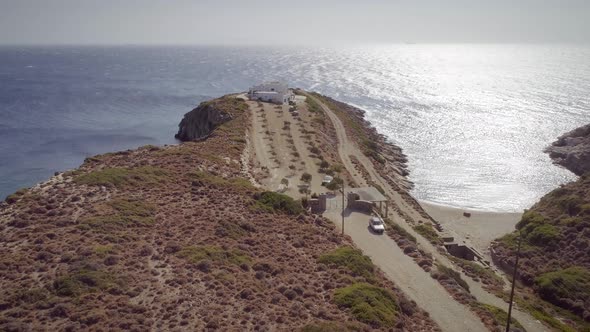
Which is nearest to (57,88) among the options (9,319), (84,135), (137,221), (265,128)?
(84,135)

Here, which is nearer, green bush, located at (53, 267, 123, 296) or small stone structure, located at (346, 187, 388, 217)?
green bush, located at (53, 267, 123, 296)

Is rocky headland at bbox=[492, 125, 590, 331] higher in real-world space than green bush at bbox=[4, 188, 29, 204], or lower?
lower

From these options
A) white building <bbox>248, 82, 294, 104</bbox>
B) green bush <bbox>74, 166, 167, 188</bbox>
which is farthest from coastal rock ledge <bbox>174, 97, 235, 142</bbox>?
green bush <bbox>74, 166, 167, 188</bbox>

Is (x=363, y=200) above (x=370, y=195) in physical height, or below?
below

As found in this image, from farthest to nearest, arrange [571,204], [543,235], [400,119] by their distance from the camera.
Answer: [400,119], [571,204], [543,235]

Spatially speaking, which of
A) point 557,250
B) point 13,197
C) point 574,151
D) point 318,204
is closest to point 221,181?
point 318,204

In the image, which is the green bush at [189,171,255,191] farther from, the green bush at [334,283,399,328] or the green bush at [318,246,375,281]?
the green bush at [334,283,399,328]

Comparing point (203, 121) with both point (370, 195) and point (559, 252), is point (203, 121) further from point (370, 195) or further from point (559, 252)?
point (559, 252)

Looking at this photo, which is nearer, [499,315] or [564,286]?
[499,315]
